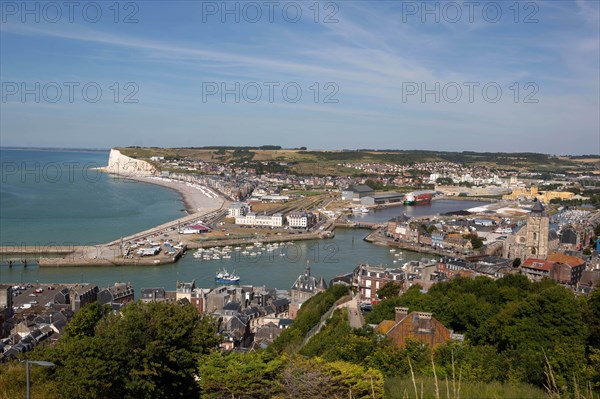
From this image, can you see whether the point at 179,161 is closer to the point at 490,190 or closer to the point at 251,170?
the point at 251,170

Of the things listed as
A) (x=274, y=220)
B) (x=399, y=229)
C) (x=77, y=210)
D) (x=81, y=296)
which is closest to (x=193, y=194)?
(x=77, y=210)

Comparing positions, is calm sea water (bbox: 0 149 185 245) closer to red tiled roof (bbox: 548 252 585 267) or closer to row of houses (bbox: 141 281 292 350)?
row of houses (bbox: 141 281 292 350)

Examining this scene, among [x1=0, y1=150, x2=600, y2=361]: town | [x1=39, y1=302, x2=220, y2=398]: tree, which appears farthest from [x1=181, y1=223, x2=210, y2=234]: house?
[x1=39, y1=302, x2=220, y2=398]: tree

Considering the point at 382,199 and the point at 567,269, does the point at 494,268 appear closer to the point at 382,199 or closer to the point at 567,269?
the point at 567,269

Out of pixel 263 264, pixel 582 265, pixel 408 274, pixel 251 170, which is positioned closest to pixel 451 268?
pixel 408 274

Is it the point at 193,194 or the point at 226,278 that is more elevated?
the point at 193,194

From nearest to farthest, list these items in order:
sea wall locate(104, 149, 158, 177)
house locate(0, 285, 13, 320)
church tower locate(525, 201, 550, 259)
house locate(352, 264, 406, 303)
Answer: house locate(0, 285, 13, 320) → house locate(352, 264, 406, 303) → church tower locate(525, 201, 550, 259) → sea wall locate(104, 149, 158, 177)
